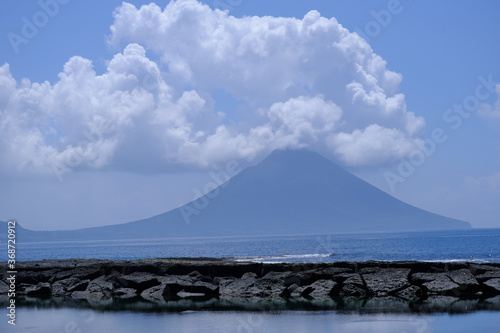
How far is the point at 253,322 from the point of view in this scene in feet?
49.9

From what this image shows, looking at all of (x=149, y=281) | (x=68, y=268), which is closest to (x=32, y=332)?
(x=149, y=281)

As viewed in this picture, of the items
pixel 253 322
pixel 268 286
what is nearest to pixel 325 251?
pixel 268 286

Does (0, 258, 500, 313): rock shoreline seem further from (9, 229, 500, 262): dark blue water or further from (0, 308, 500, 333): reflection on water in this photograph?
(9, 229, 500, 262): dark blue water

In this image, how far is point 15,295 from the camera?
77.4ft

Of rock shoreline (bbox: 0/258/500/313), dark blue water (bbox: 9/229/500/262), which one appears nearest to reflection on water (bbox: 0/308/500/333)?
rock shoreline (bbox: 0/258/500/313)

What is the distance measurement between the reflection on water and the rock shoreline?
1205 millimetres

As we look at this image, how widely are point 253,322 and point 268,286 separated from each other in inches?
234

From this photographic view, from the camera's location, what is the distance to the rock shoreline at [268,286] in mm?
18422

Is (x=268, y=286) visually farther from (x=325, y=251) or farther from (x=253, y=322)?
(x=325, y=251)

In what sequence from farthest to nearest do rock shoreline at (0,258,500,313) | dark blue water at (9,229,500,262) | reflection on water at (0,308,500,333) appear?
dark blue water at (9,229,500,262)
rock shoreline at (0,258,500,313)
reflection on water at (0,308,500,333)

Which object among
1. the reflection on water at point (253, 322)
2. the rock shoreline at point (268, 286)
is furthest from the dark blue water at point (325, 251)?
the reflection on water at point (253, 322)

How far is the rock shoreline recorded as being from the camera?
18422mm

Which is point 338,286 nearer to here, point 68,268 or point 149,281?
point 149,281

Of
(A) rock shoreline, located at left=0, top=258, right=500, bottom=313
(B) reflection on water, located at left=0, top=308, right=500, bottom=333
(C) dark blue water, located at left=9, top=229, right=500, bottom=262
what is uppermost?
(C) dark blue water, located at left=9, top=229, right=500, bottom=262
